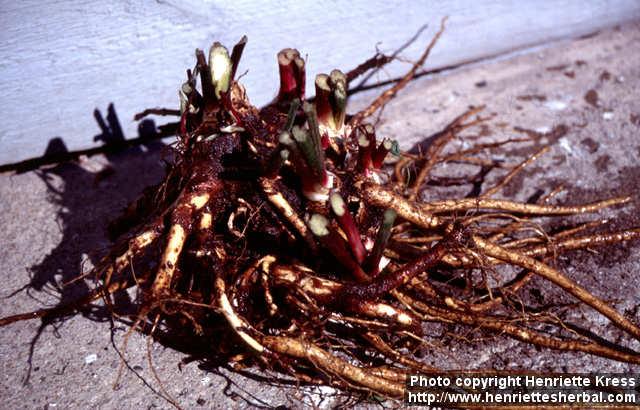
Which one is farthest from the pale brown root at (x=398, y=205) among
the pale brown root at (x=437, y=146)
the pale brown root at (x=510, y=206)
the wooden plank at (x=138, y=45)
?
the wooden plank at (x=138, y=45)

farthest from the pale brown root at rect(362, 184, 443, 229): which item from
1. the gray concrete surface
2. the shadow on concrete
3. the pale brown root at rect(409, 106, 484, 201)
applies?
the shadow on concrete

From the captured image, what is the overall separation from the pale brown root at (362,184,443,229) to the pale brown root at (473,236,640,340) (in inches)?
4.5

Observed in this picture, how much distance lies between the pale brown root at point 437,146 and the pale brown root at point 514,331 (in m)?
0.31

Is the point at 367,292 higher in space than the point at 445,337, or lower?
higher

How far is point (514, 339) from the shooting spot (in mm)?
1292

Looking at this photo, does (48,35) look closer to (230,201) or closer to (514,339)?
(230,201)

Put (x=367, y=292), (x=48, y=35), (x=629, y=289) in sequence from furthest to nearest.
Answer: (x=48, y=35) < (x=629, y=289) < (x=367, y=292)

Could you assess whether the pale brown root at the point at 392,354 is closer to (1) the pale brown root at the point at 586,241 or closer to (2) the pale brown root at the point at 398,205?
(2) the pale brown root at the point at 398,205

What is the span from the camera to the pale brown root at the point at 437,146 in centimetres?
157

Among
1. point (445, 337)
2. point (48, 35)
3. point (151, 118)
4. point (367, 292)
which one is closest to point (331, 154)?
point (367, 292)

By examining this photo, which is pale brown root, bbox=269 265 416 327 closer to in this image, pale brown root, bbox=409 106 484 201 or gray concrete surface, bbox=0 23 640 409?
gray concrete surface, bbox=0 23 640 409

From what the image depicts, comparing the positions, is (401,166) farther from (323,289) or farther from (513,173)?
(323,289)

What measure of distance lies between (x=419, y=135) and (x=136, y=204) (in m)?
1.01

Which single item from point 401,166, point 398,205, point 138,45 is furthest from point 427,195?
point 138,45
